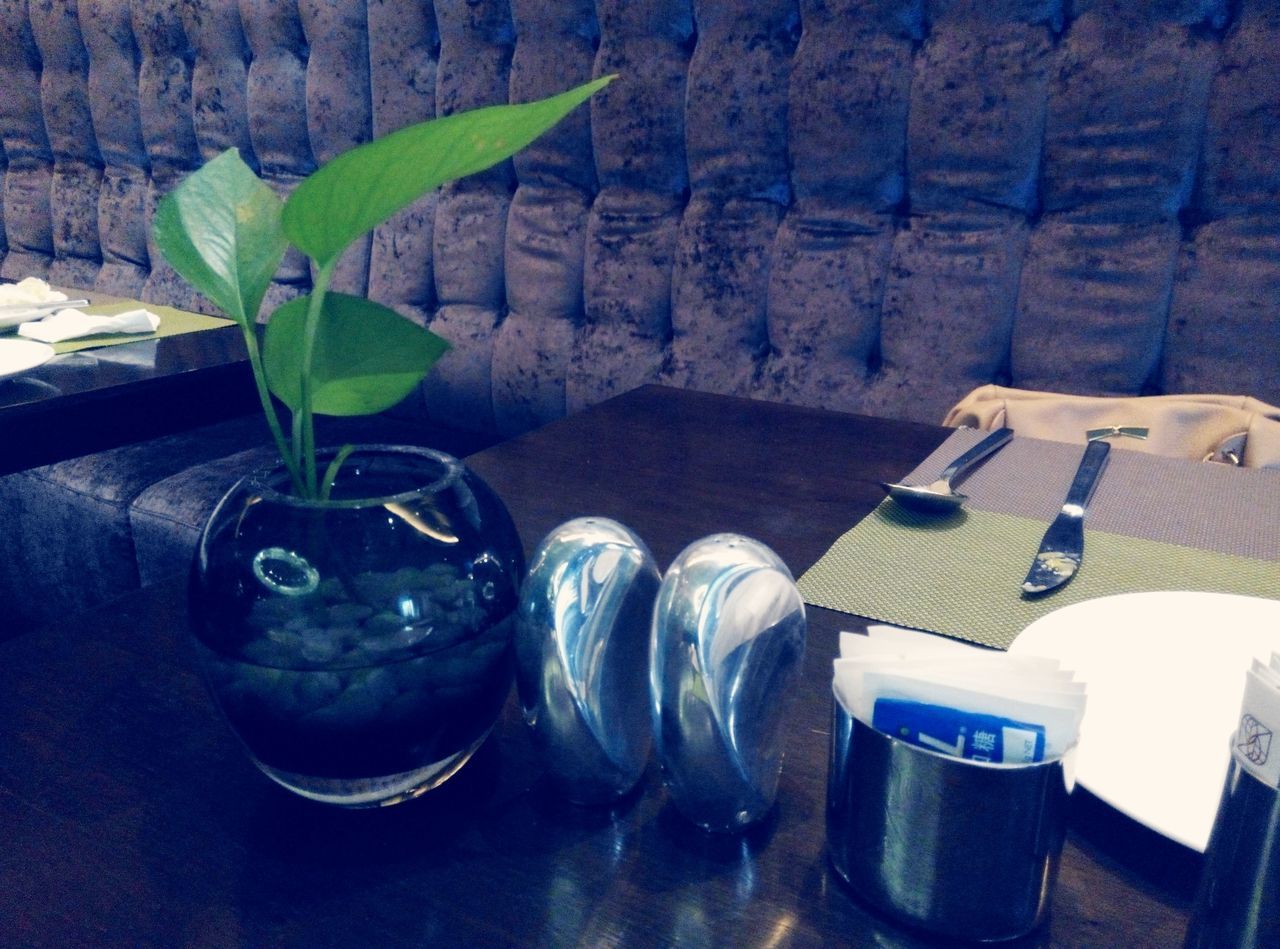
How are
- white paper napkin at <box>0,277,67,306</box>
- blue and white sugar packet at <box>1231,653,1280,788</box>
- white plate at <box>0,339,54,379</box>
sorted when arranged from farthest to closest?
1. white paper napkin at <box>0,277,67,306</box>
2. white plate at <box>0,339,54,379</box>
3. blue and white sugar packet at <box>1231,653,1280,788</box>

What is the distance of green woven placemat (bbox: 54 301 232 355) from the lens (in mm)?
1086

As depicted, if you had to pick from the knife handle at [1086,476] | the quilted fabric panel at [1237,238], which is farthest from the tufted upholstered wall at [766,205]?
the knife handle at [1086,476]

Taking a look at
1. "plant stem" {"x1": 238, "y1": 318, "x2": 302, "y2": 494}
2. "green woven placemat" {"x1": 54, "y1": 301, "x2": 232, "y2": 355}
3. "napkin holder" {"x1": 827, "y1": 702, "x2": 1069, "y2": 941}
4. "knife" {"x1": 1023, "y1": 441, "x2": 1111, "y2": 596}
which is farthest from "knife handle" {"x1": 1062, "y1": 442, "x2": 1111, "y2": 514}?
"green woven placemat" {"x1": 54, "y1": 301, "x2": 232, "y2": 355}

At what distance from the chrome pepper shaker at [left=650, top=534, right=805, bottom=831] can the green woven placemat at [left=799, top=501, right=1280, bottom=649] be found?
16cm

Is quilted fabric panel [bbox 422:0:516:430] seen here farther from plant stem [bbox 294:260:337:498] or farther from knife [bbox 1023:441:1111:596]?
plant stem [bbox 294:260:337:498]


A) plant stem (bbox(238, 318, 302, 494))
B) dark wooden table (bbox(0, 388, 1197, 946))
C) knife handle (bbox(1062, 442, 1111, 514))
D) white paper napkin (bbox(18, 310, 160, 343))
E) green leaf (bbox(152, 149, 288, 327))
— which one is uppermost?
green leaf (bbox(152, 149, 288, 327))

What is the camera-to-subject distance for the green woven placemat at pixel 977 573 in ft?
1.59

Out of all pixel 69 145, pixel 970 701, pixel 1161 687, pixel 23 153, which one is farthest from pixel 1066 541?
pixel 23 153

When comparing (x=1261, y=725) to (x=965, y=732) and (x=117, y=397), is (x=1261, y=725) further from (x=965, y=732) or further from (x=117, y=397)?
(x=117, y=397)

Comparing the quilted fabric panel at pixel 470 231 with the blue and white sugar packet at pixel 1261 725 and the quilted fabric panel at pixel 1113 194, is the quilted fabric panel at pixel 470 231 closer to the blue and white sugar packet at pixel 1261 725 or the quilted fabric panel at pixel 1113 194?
the quilted fabric panel at pixel 1113 194

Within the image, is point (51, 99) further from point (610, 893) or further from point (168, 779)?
point (610, 893)

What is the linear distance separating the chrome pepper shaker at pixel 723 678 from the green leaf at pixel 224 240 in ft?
0.57

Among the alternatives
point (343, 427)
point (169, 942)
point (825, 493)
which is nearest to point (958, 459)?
point (825, 493)

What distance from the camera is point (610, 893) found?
31cm
